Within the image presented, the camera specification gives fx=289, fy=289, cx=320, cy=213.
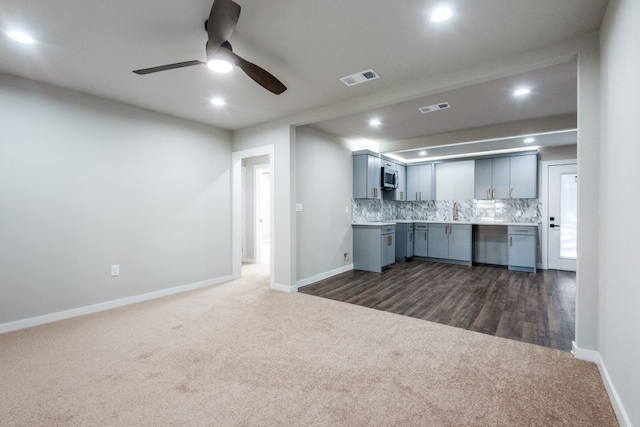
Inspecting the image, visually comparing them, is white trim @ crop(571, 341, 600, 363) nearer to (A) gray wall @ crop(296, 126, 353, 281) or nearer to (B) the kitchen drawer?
(A) gray wall @ crop(296, 126, 353, 281)

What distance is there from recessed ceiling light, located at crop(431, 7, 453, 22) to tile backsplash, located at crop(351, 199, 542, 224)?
13.1 feet

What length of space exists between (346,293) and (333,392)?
224 centimetres

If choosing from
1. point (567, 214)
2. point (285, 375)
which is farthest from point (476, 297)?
point (567, 214)

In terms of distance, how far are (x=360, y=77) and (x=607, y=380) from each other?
3064mm

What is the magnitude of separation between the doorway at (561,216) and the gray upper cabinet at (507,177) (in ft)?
1.15

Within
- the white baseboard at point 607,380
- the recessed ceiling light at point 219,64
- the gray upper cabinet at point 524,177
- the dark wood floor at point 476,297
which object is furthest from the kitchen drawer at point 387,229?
the recessed ceiling light at point 219,64

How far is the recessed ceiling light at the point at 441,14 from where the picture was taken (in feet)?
6.48

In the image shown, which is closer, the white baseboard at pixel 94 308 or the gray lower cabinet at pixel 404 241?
the white baseboard at pixel 94 308

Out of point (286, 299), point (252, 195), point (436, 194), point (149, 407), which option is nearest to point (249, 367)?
point (149, 407)

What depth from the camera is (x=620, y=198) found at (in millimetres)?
1679

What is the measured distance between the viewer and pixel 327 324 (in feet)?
9.78

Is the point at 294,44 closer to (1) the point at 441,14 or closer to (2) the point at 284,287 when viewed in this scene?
(1) the point at 441,14

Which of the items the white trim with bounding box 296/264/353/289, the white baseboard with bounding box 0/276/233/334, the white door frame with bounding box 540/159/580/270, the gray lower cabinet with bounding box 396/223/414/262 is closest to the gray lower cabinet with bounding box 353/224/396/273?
the white trim with bounding box 296/264/353/289

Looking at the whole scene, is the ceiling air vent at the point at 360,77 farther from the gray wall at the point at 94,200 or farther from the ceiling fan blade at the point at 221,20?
the gray wall at the point at 94,200
